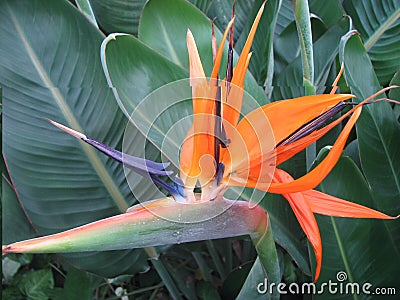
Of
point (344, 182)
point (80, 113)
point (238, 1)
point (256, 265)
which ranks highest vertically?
point (238, 1)

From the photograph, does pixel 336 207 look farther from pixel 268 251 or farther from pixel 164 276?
pixel 164 276

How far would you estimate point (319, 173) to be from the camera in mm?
431

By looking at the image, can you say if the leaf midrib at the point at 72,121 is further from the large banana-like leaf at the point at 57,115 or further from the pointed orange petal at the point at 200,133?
the pointed orange petal at the point at 200,133

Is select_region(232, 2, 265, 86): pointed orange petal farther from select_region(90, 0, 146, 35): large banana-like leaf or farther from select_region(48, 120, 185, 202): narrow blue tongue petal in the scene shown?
select_region(90, 0, 146, 35): large banana-like leaf

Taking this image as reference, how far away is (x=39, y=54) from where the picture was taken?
72 cm

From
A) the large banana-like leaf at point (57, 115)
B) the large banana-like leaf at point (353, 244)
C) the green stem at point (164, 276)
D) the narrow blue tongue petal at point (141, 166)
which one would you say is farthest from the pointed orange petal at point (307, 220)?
the green stem at point (164, 276)

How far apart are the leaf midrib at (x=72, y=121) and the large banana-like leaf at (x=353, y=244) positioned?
0.32m

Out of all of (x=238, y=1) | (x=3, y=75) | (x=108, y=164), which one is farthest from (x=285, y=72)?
(x=3, y=75)

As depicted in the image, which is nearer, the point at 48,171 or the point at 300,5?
the point at 300,5

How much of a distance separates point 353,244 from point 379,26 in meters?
0.57

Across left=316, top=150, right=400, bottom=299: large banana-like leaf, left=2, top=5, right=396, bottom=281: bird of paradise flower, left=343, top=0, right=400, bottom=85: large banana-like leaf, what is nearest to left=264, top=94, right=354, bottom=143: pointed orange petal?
left=2, top=5, right=396, bottom=281: bird of paradise flower

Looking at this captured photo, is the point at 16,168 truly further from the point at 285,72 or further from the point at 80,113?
the point at 285,72

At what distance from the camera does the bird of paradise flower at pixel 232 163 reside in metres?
0.44

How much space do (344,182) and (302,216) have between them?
23 cm
